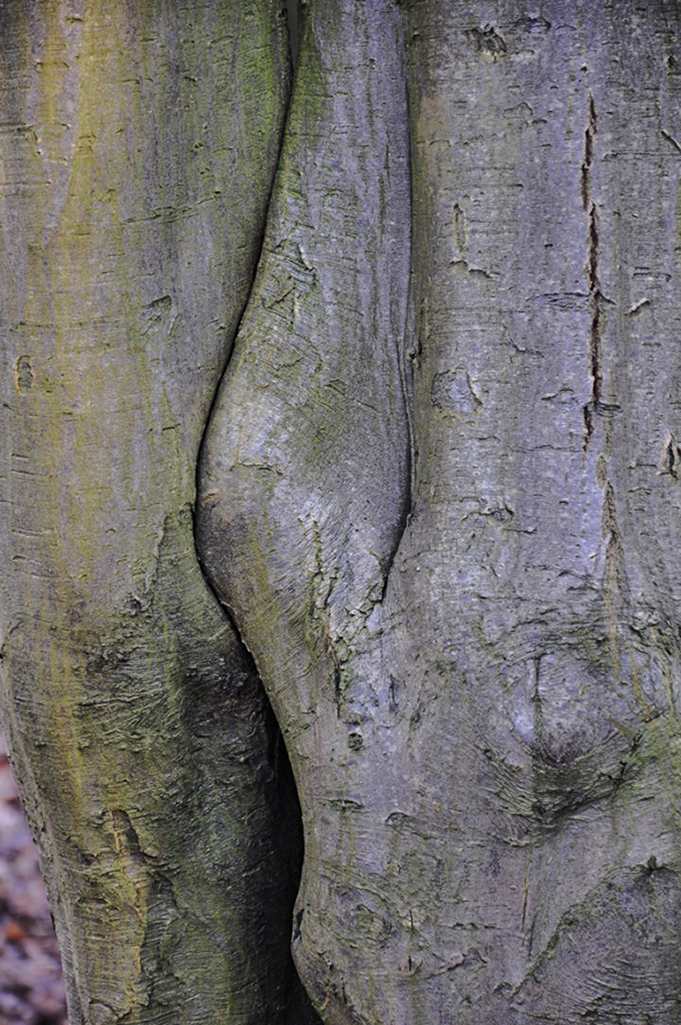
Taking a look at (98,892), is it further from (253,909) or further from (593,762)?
(593,762)

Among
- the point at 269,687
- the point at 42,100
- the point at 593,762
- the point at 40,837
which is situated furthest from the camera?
the point at 40,837

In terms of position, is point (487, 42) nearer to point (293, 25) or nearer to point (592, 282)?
point (592, 282)

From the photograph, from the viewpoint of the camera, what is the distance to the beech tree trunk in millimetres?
1346

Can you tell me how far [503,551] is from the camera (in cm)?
138

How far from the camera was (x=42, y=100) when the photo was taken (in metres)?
1.43

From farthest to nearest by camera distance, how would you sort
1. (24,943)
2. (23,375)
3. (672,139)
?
(24,943), (23,375), (672,139)

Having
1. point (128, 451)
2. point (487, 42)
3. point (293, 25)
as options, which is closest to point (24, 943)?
point (128, 451)

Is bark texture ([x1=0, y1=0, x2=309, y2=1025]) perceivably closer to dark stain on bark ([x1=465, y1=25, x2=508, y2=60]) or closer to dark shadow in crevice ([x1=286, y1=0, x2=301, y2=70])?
dark shadow in crevice ([x1=286, y1=0, x2=301, y2=70])

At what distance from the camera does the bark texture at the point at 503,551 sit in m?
1.34

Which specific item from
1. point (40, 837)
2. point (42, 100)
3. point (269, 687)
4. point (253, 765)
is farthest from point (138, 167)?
point (40, 837)

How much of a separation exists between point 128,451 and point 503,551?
1.84 feet

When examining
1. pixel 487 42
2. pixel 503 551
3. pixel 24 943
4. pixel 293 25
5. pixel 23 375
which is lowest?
pixel 24 943

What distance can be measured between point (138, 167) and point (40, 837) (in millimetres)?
1064

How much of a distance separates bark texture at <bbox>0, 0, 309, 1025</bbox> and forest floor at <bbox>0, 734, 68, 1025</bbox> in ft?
7.67
